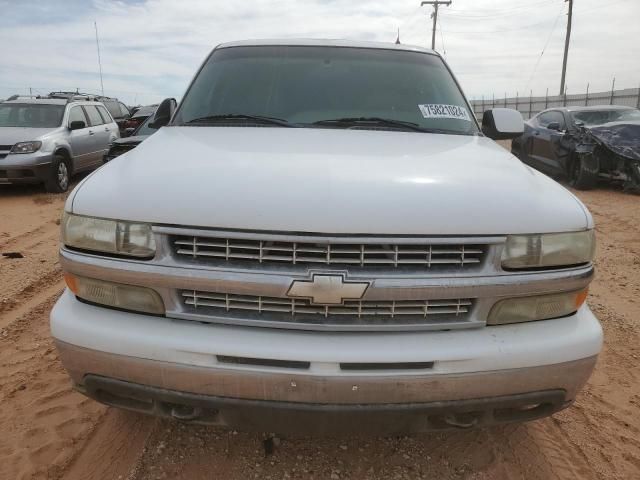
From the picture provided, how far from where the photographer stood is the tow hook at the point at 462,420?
6.57 ft

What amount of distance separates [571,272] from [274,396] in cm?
123

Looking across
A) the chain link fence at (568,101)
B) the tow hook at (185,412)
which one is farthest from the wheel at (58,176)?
the chain link fence at (568,101)

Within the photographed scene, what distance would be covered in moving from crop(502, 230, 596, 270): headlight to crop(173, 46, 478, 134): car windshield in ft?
4.07

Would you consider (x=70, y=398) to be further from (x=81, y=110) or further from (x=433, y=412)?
(x=81, y=110)

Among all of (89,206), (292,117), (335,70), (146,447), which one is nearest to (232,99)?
(292,117)

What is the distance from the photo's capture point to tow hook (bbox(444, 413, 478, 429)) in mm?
2002

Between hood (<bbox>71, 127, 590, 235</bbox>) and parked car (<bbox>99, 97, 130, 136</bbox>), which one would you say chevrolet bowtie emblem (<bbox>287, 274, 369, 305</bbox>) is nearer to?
hood (<bbox>71, 127, 590, 235</bbox>)

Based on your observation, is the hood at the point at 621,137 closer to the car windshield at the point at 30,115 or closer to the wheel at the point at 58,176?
the wheel at the point at 58,176

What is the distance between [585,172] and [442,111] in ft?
25.1

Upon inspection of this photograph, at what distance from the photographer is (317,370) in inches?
72.0

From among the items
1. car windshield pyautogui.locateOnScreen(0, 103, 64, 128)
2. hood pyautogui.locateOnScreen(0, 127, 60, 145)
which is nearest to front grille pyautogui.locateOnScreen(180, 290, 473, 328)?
hood pyautogui.locateOnScreen(0, 127, 60, 145)

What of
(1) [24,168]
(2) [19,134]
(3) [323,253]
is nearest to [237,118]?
(3) [323,253]

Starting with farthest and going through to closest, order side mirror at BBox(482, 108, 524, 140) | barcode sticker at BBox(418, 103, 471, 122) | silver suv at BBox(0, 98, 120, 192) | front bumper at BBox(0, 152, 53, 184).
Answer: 1. silver suv at BBox(0, 98, 120, 192)
2. front bumper at BBox(0, 152, 53, 184)
3. side mirror at BBox(482, 108, 524, 140)
4. barcode sticker at BBox(418, 103, 471, 122)

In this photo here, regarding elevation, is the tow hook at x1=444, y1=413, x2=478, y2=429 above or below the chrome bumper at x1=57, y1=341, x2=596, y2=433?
below
